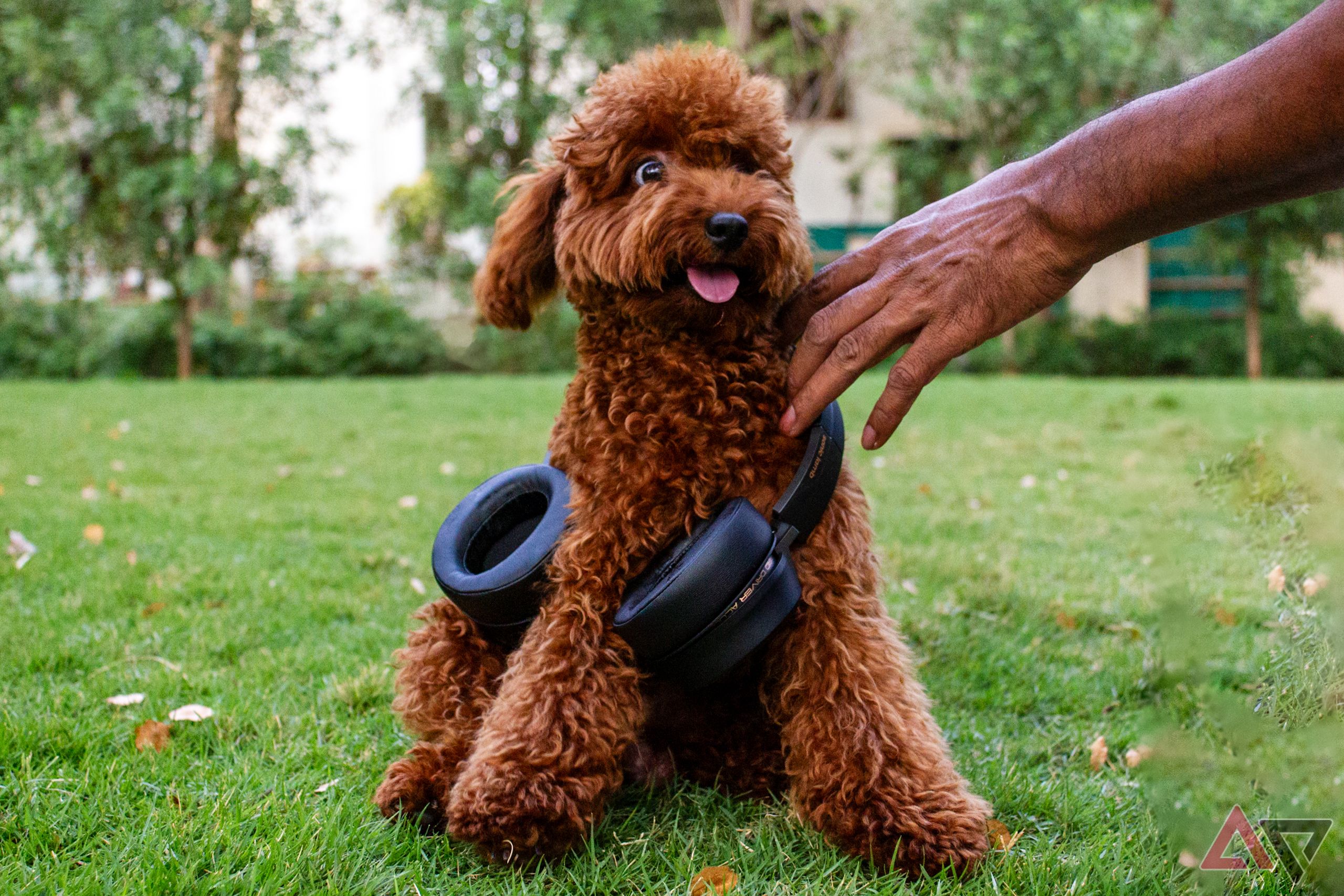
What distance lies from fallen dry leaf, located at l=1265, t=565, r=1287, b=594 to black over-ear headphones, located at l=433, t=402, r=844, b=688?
91 centimetres

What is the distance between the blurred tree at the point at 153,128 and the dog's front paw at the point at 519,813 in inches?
567

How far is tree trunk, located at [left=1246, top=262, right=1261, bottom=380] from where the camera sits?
1897 centimetres

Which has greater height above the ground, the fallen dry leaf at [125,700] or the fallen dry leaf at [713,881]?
the fallen dry leaf at [125,700]

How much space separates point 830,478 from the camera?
2100 millimetres

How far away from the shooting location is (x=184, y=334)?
1569cm

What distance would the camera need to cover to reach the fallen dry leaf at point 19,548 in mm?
4066

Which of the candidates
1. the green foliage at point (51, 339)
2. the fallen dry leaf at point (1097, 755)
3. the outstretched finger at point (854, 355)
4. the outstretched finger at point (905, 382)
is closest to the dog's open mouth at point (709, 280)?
the outstretched finger at point (854, 355)

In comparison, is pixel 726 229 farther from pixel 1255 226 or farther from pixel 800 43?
pixel 1255 226

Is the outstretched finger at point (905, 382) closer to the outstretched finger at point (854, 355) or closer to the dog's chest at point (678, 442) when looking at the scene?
the outstretched finger at point (854, 355)

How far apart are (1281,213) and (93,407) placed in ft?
63.3

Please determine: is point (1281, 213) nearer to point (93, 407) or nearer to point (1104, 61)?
point (1104, 61)

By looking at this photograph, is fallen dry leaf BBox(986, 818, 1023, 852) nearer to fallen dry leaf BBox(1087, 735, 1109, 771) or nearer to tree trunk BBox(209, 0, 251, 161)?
fallen dry leaf BBox(1087, 735, 1109, 771)

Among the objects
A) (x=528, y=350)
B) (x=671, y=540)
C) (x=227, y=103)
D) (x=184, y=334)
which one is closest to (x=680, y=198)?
(x=671, y=540)

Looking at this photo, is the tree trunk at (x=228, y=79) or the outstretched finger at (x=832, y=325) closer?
the outstretched finger at (x=832, y=325)
